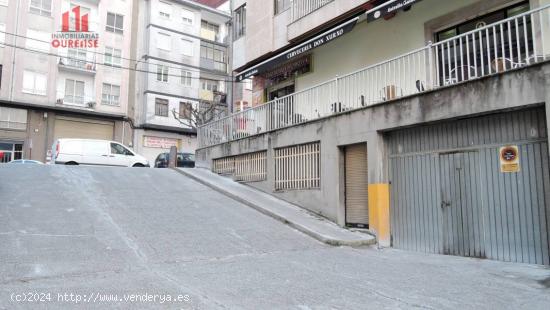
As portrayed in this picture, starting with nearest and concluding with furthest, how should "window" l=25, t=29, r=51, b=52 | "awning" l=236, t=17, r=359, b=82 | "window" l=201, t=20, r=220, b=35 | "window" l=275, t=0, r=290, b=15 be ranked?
1. "awning" l=236, t=17, r=359, b=82
2. "window" l=275, t=0, r=290, b=15
3. "window" l=25, t=29, r=51, b=52
4. "window" l=201, t=20, r=220, b=35

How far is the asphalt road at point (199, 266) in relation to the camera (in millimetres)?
4641

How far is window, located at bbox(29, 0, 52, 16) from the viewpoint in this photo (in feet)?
98.2

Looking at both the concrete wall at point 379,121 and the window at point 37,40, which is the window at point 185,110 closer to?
the window at point 37,40

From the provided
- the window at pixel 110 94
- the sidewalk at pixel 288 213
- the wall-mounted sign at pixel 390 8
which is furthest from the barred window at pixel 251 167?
the window at pixel 110 94

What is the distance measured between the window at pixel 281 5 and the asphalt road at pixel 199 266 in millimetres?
8139

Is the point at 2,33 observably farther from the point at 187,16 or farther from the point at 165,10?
the point at 187,16

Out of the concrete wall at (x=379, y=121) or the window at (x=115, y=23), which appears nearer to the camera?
the concrete wall at (x=379, y=121)

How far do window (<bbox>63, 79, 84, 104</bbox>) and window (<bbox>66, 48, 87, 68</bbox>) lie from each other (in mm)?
1292

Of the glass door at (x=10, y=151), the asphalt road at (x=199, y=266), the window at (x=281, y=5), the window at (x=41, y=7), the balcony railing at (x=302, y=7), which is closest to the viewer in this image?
the asphalt road at (x=199, y=266)

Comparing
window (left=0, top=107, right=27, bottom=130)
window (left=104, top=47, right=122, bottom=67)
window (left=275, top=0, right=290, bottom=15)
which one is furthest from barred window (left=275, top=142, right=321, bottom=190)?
window (left=104, top=47, right=122, bottom=67)

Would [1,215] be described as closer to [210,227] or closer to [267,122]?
[210,227]

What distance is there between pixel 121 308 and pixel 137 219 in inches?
189

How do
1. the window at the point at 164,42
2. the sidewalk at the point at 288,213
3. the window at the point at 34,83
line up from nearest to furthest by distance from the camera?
the sidewalk at the point at 288,213, the window at the point at 34,83, the window at the point at 164,42

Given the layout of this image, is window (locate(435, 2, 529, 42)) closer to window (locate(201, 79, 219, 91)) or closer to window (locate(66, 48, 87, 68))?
window (locate(66, 48, 87, 68))
